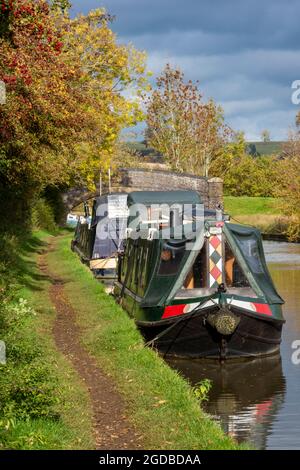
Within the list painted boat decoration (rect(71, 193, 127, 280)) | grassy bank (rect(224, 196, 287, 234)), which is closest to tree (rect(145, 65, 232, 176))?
grassy bank (rect(224, 196, 287, 234))

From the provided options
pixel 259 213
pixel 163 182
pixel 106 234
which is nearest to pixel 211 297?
pixel 106 234

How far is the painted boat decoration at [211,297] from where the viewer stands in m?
16.1

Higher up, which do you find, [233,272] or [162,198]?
[162,198]

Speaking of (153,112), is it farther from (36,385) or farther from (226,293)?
(36,385)

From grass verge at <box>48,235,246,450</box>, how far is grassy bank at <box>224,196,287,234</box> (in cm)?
3669

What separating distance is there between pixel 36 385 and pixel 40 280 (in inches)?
648

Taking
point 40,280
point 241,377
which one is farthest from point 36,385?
point 40,280

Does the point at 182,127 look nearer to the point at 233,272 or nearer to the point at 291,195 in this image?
the point at 291,195

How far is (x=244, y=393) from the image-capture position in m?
14.4

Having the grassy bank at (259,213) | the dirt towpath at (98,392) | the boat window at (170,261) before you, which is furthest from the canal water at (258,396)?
the grassy bank at (259,213)

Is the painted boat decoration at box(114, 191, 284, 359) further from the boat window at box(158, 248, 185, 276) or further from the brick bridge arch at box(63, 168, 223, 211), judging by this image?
the brick bridge arch at box(63, 168, 223, 211)

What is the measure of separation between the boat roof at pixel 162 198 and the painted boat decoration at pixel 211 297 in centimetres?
682

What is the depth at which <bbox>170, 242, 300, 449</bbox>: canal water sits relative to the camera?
11453 millimetres

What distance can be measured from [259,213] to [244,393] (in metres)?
56.0
